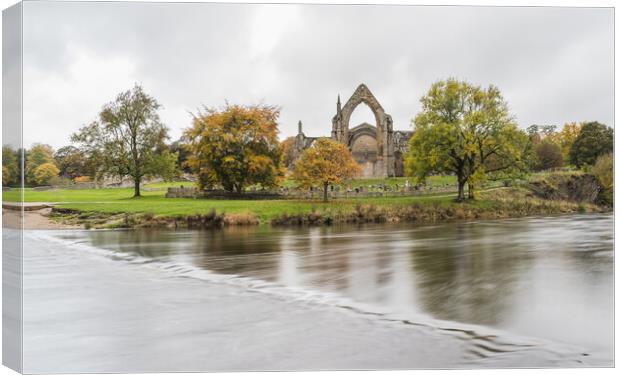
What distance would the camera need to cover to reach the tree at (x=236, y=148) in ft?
85.8

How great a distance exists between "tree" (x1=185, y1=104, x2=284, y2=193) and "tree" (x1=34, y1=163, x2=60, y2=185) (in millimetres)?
13722

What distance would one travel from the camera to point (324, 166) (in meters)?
28.0

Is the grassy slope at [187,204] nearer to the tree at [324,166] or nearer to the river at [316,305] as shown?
the tree at [324,166]

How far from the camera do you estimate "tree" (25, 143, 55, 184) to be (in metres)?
Result: 9.25

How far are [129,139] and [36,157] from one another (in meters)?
13.3

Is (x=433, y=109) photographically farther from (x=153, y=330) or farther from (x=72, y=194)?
(x=153, y=330)

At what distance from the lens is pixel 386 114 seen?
167 ft

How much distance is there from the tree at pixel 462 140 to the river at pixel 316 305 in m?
9.40

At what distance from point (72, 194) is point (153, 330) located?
10295 millimetres

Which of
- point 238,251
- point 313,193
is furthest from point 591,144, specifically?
point 313,193

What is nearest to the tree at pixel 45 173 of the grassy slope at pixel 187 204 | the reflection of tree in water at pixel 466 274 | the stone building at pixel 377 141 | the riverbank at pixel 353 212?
the grassy slope at pixel 187 204

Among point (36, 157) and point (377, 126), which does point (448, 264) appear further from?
point (377, 126)

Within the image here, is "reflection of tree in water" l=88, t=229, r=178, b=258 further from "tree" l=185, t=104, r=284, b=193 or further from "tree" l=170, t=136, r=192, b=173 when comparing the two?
"tree" l=185, t=104, r=284, b=193

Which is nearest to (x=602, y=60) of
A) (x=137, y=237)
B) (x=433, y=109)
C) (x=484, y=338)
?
(x=484, y=338)
